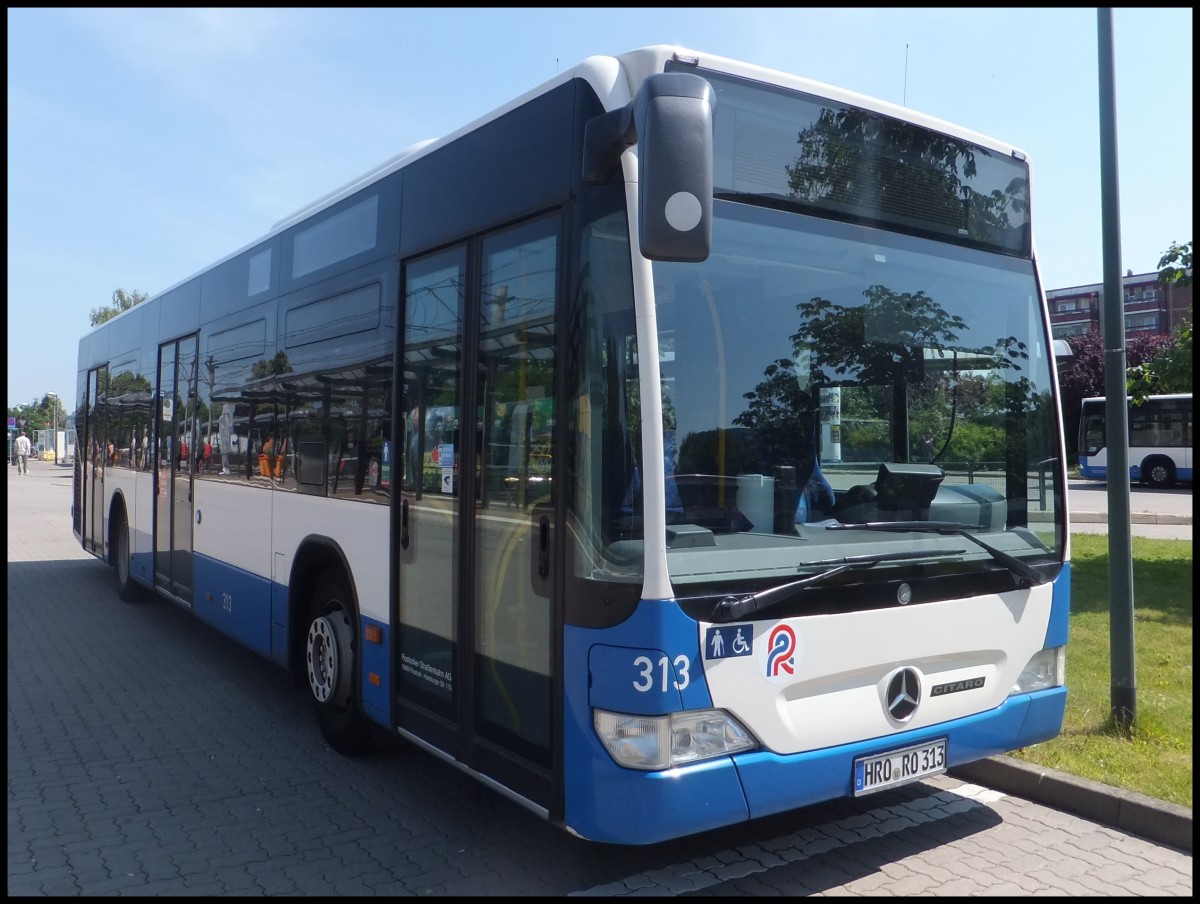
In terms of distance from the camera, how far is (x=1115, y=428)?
5.66m

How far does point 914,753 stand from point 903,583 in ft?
2.24

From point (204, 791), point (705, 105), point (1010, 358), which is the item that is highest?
point (705, 105)

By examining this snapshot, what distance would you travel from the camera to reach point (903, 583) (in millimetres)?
4016

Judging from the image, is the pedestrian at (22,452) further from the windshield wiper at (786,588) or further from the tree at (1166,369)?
the windshield wiper at (786,588)

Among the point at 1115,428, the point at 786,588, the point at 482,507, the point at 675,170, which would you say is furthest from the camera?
the point at 1115,428

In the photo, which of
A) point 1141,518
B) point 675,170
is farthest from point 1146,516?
point 675,170

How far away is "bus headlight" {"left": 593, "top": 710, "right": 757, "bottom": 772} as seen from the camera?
3.46m

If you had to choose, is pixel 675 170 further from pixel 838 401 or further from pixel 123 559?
pixel 123 559

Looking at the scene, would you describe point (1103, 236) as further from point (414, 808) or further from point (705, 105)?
point (414, 808)

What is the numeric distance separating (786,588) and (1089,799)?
238 centimetres

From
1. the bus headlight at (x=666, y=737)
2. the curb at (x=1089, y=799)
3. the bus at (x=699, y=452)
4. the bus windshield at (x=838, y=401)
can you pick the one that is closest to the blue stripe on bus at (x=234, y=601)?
the bus at (x=699, y=452)

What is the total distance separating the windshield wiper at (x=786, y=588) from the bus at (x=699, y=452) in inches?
0.5

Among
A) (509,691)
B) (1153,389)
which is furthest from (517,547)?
(1153,389)

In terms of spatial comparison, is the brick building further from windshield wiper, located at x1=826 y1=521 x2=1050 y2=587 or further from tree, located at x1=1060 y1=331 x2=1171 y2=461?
windshield wiper, located at x1=826 y1=521 x2=1050 y2=587
